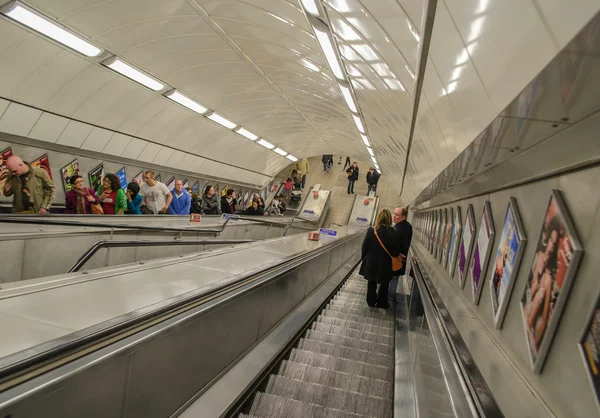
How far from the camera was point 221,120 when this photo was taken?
14594mm

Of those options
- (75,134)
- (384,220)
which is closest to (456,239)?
(384,220)

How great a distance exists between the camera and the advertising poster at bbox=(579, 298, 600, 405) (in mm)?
1195

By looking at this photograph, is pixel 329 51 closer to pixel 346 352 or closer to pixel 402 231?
pixel 402 231

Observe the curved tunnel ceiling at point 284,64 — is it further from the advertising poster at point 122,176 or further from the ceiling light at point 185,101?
the advertising poster at point 122,176

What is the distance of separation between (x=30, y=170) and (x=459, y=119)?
6.54 metres

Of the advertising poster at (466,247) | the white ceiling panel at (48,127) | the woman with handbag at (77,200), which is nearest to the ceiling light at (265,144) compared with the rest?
the white ceiling panel at (48,127)

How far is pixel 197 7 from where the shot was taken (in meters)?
7.17

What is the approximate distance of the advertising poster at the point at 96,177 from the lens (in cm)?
1191

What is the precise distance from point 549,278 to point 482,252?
138 centimetres

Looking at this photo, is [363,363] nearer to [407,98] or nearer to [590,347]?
[590,347]

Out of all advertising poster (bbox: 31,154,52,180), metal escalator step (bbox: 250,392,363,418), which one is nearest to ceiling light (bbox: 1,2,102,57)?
advertising poster (bbox: 31,154,52,180)

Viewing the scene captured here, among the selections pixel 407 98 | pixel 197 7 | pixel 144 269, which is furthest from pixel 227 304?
pixel 197 7

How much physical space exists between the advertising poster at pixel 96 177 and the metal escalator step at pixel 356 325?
9609mm

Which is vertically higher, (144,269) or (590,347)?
(590,347)
